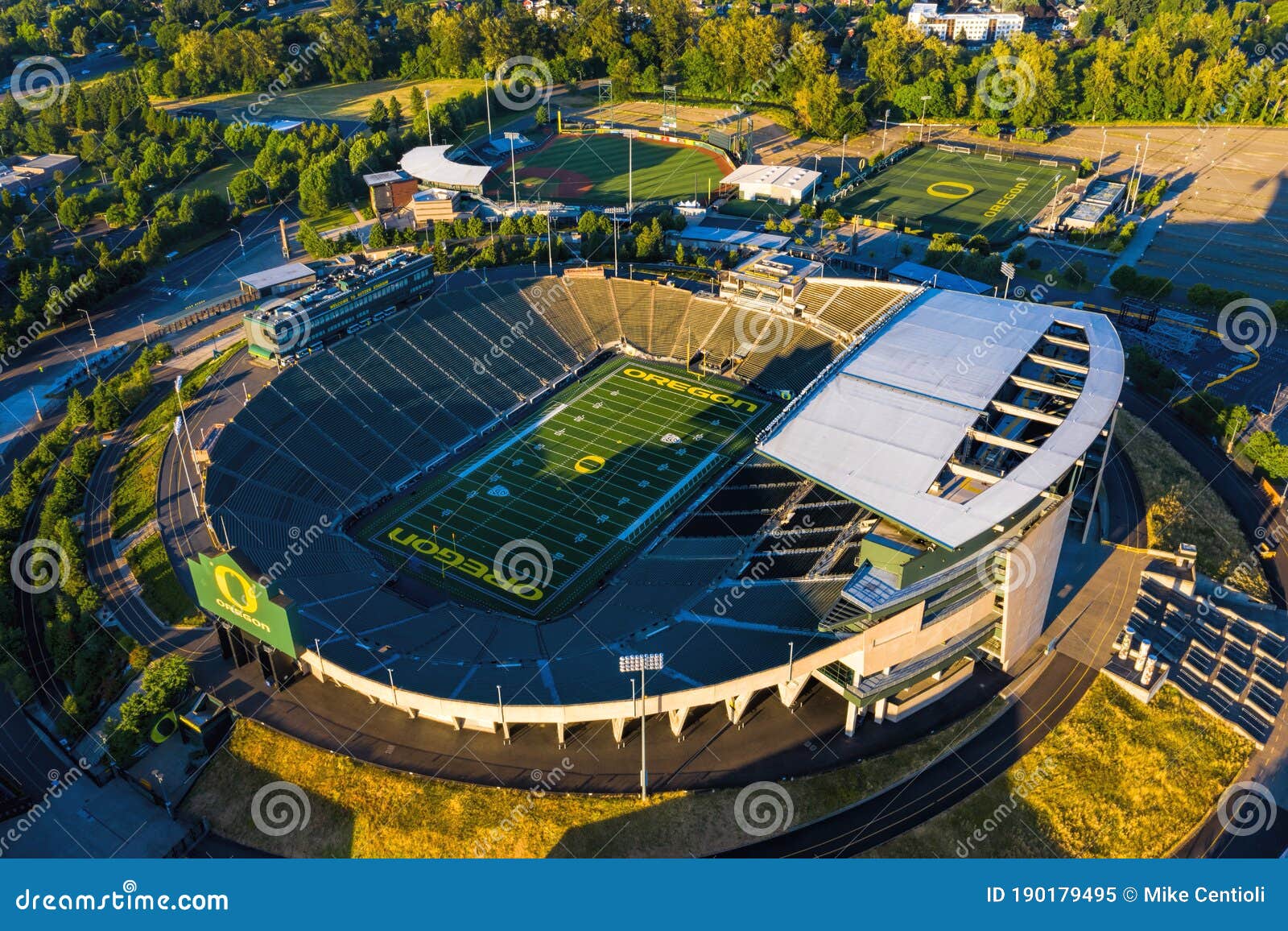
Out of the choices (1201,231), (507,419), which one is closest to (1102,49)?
(1201,231)

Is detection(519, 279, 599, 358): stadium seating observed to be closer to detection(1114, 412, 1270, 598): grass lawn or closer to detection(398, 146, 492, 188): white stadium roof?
detection(398, 146, 492, 188): white stadium roof

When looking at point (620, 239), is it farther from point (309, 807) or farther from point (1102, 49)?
point (1102, 49)

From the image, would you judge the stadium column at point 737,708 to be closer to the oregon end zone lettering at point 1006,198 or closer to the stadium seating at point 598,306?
the stadium seating at point 598,306

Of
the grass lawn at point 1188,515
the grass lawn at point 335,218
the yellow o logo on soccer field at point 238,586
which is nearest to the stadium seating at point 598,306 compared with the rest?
the grass lawn at point 335,218

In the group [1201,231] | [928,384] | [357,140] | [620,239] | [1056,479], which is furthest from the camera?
[357,140]

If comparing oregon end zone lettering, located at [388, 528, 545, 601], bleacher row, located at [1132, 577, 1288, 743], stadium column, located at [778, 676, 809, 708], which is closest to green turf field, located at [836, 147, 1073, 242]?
bleacher row, located at [1132, 577, 1288, 743]

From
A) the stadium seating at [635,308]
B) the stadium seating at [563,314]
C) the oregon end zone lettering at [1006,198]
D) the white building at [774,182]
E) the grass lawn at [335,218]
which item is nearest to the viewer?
the stadium seating at [563,314]
